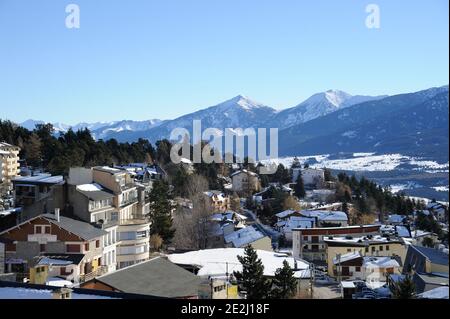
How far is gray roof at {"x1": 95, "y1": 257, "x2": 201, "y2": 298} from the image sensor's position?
335 inches

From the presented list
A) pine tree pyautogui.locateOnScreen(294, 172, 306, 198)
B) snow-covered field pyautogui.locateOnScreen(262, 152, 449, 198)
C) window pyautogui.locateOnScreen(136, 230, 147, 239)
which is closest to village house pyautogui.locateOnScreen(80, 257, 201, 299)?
window pyautogui.locateOnScreen(136, 230, 147, 239)

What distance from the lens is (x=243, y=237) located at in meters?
21.9

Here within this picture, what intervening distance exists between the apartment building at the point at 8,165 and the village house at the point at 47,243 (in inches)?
449

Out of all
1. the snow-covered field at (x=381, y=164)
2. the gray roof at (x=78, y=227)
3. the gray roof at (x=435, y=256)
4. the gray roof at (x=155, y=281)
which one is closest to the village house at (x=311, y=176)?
the gray roof at (x=435, y=256)

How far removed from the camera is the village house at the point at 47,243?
12938mm

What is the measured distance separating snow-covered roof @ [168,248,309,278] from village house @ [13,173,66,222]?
10.5 ft

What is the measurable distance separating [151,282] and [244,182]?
2992 cm

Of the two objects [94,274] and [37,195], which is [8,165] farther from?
[94,274]

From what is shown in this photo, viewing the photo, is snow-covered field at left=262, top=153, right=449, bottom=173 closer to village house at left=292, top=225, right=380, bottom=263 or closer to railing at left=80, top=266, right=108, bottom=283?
village house at left=292, top=225, right=380, bottom=263

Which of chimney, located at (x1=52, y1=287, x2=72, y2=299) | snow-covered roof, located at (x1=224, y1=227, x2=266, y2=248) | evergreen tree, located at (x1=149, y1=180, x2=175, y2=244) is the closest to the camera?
chimney, located at (x1=52, y1=287, x2=72, y2=299)
